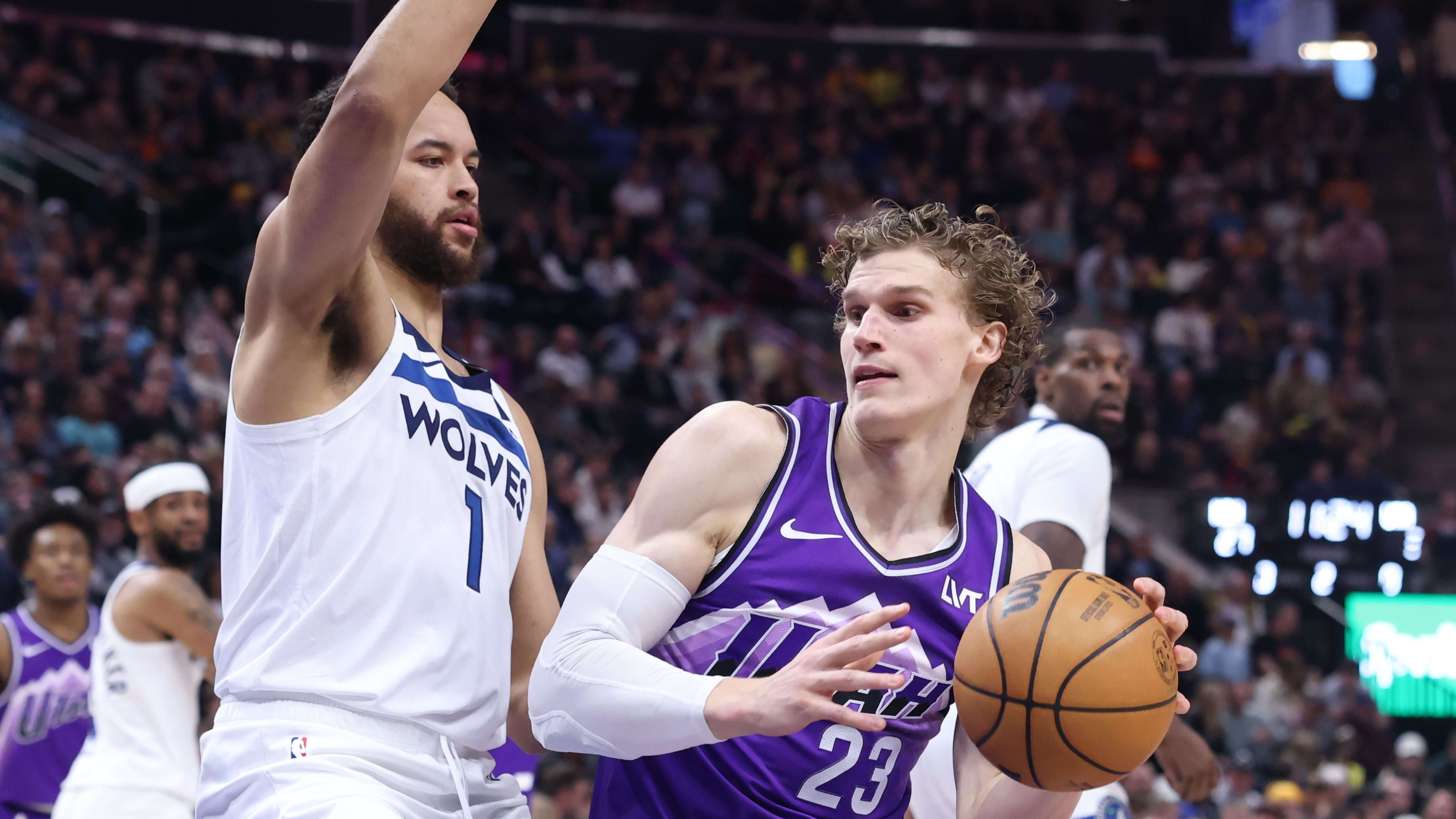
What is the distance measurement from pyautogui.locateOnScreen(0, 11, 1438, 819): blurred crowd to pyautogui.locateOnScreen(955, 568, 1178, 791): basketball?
17.8 ft

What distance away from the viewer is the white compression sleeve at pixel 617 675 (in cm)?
264

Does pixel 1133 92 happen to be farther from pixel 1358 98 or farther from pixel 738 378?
pixel 738 378

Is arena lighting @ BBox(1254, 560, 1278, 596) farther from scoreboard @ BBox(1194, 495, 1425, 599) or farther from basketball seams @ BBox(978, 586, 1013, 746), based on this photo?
basketball seams @ BBox(978, 586, 1013, 746)

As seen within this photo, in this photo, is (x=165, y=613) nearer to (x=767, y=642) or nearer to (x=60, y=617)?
(x=60, y=617)

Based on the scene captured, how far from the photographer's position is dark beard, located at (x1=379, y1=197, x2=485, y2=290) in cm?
326

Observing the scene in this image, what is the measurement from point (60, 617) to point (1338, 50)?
70.3 feet

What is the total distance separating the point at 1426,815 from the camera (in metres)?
10.5

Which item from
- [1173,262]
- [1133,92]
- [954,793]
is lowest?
[954,793]

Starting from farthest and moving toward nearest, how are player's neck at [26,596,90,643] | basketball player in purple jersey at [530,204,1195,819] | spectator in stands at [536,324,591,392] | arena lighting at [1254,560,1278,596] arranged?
spectator in stands at [536,324,591,392]
arena lighting at [1254,560,1278,596]
player's neck at [26,596,90,643]
basketball player in purple jersey at [530,204,1195,819]

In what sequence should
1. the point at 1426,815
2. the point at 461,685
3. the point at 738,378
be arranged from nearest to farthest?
1. the point at 461,685
2. the point at 1426,815
3. the point at 738,378

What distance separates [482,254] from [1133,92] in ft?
60.6

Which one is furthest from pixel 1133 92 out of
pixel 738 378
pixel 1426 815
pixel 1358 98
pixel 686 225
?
pixel 1426 815

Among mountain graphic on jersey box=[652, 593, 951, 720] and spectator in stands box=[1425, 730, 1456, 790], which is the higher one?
mountain graphic on jersey box=[652, 593, 951, 720]

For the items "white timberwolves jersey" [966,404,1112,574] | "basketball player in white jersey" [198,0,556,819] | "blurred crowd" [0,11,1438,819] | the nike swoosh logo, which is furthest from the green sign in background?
"basketball player in white jersey" [198,0,556,819]
